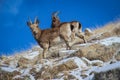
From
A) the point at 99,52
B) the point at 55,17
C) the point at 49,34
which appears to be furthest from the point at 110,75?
the point at 55,17

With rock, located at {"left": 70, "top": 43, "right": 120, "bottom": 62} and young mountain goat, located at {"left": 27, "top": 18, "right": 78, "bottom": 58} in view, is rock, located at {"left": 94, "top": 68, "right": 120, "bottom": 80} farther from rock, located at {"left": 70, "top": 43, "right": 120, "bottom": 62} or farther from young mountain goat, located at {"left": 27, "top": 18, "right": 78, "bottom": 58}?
young mountain goat, located at {"left": 27, "top": 18, "right": 78, "bottom": 58}

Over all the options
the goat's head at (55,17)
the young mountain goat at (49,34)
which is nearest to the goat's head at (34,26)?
the young mountain goat at (49,34)

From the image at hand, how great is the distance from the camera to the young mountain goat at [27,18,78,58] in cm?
1520

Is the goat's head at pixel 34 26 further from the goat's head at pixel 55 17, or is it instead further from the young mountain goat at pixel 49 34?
the goat's head at pixel 55 17

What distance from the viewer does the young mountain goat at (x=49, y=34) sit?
49.9 ft

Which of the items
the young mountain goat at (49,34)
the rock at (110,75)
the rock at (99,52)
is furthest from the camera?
the young mountain goat at (49,34)

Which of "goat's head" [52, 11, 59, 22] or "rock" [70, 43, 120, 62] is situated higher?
"goat's head" [52, 11, 59, 22]

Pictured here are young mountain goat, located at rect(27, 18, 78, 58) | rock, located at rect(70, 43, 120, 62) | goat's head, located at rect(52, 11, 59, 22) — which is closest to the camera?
rock, located at rect(70, 43, 120, 62)

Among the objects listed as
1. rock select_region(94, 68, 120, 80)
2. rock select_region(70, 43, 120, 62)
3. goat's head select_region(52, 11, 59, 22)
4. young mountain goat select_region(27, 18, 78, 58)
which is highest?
goat's head select_region(52, 11, 59, 22)

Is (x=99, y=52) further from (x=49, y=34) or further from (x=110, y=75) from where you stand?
(x=110, y=75)

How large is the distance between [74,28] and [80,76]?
6071 mm

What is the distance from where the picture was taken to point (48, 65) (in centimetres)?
1156

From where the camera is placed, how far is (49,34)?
15.3 m

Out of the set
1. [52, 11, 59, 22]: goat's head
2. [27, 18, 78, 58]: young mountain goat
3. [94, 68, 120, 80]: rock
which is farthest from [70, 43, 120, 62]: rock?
[52, 11, 59, 22]: goat's head
